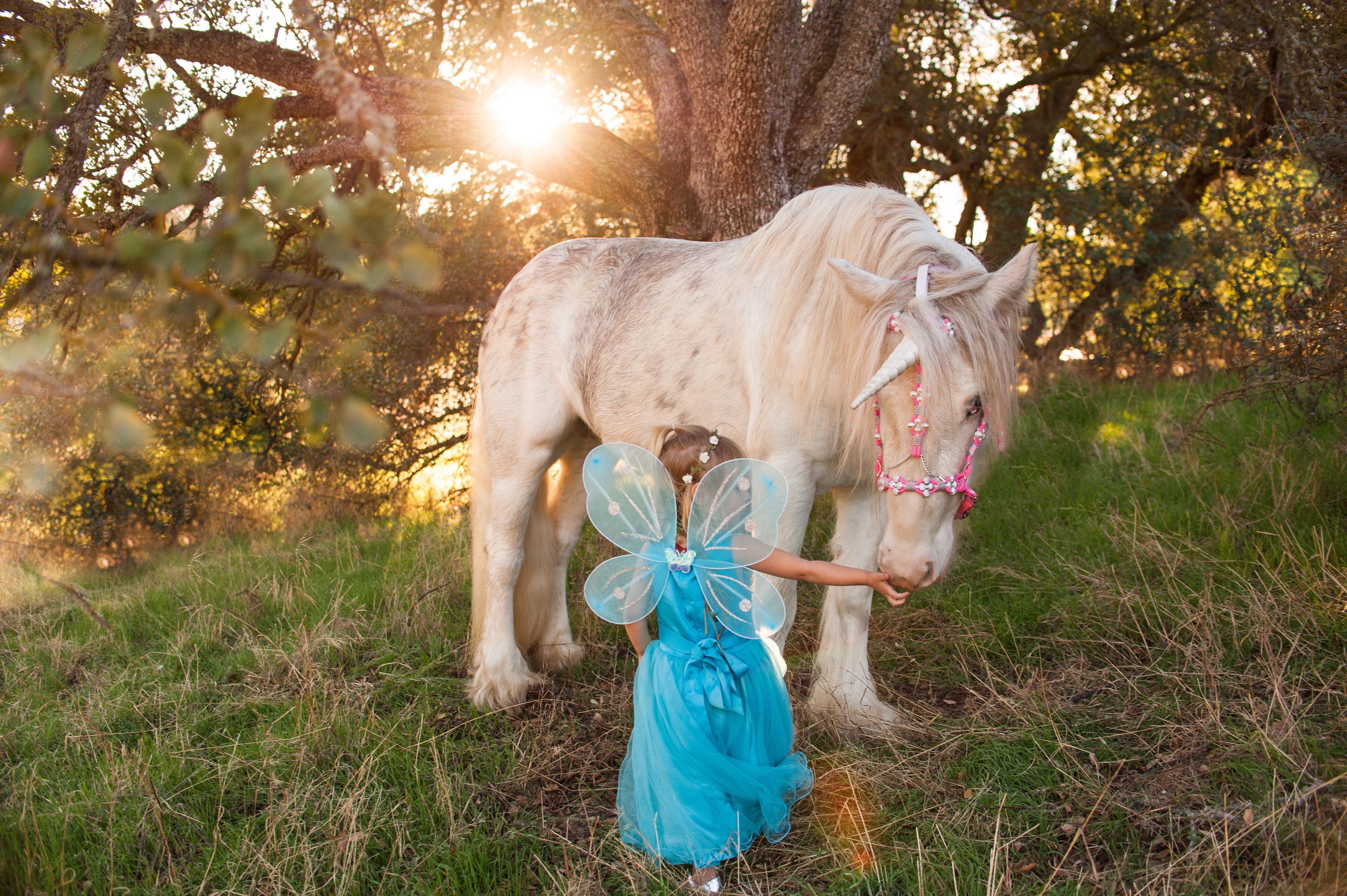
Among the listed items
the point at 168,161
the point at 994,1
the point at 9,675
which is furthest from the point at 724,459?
the point at 994,1

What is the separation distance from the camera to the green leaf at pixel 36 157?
84 centimetres

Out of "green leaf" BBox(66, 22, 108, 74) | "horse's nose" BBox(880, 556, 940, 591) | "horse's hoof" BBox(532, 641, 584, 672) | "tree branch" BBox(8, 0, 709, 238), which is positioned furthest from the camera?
"tree branch" BBox(8, 0, 709, 238)

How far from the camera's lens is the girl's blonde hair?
269cm

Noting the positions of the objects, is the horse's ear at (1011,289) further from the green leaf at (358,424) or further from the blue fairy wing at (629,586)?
the green leaf at (358,424)

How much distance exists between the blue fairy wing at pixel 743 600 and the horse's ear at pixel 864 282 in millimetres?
949

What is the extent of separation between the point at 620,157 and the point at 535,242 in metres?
2.14

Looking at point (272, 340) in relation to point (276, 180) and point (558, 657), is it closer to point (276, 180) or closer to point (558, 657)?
point (276, 180)

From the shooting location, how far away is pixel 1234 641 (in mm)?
3215

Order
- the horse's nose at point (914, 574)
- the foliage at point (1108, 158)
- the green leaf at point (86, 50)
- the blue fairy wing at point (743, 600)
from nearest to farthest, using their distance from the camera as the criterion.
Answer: the green leaf at point (86, 50)
the horse's nose at point (914, 574)
the blue fairy wing at point (743, 600)
the foliage at point (1108, 158)

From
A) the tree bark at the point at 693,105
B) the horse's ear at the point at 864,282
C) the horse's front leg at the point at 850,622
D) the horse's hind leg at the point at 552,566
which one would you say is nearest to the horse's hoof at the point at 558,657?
the horse's hind leg at the point at 552,566

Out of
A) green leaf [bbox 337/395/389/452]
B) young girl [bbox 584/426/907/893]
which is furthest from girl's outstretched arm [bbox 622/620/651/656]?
green leaf [bbox 337/395/389/452]

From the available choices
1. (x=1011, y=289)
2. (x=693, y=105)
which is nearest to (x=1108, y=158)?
Answer: (x=693, y=105)

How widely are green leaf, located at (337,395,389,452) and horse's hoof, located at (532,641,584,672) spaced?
11.2 feet

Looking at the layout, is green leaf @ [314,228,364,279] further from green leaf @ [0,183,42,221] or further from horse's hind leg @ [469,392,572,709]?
horse's hind leg @ [469,392,572,709]
